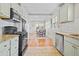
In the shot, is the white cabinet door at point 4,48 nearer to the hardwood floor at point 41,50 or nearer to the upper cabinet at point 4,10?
the upper cabinet at point 4,10

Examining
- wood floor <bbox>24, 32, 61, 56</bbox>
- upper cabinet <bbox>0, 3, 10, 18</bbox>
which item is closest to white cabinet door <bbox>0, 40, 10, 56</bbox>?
upper cabinet <bbox>0, 3, 10, 18</bbox>

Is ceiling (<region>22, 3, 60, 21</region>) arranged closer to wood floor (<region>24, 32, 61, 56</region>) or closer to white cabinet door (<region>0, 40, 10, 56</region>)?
wood floor (<region>24, 32, 61, 56</region>)

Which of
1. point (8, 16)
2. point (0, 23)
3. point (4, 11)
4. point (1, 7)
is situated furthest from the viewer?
point (0, 23)

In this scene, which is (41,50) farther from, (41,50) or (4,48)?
(4,48)

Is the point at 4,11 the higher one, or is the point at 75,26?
the point at 4,11

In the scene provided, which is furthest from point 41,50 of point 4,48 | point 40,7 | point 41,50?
point 4,48

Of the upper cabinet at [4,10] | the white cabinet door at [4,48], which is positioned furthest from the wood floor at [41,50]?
the white cabinet door at [4,48]

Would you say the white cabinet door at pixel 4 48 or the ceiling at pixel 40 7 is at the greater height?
the ceiling at pixel 40 7

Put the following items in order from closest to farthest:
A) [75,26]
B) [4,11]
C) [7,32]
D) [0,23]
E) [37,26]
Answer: [4,11] < [0,23] < [7,32] < [75,26] < [37,26]

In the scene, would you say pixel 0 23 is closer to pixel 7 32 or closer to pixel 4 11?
pixel 7 32

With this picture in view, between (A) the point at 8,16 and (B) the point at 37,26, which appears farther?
(B) the point at 37,26

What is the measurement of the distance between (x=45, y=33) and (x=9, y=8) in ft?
31.1

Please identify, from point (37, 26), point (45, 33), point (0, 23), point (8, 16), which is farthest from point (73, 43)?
point (37, 26)

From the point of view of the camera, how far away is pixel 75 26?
4.02 meters
